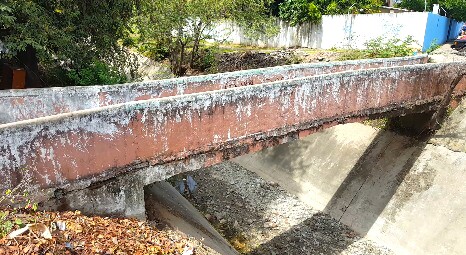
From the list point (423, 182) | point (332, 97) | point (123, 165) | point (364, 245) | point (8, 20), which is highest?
point (8, 20)

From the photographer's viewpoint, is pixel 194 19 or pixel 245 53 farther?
pixel 245 53

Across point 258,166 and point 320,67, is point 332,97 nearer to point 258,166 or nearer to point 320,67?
point 320,67

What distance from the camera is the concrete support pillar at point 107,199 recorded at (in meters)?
4.45

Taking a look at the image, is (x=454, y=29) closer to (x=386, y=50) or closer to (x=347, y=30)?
(x=347, y=30)

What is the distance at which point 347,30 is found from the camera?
16.8 meters

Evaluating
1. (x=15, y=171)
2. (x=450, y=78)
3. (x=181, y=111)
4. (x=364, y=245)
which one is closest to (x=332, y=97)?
(x=181, y=111)

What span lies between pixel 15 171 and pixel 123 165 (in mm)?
1281

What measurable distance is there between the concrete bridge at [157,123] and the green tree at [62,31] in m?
2.21

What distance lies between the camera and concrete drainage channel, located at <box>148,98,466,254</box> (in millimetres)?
8578

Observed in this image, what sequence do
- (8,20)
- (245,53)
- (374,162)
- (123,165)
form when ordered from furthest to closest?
(245,53) < (374,162) < (8,20) < (123,165)

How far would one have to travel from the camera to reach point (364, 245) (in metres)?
8.78

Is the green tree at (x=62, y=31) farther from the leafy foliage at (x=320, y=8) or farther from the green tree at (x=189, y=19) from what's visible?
the leafy foliage at (x=320, y=8)

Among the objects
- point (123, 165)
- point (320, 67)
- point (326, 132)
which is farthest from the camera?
point (326, 132)

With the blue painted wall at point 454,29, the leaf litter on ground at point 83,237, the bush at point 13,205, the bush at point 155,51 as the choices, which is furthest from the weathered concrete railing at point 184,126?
the blue painted wall at point 454,29
